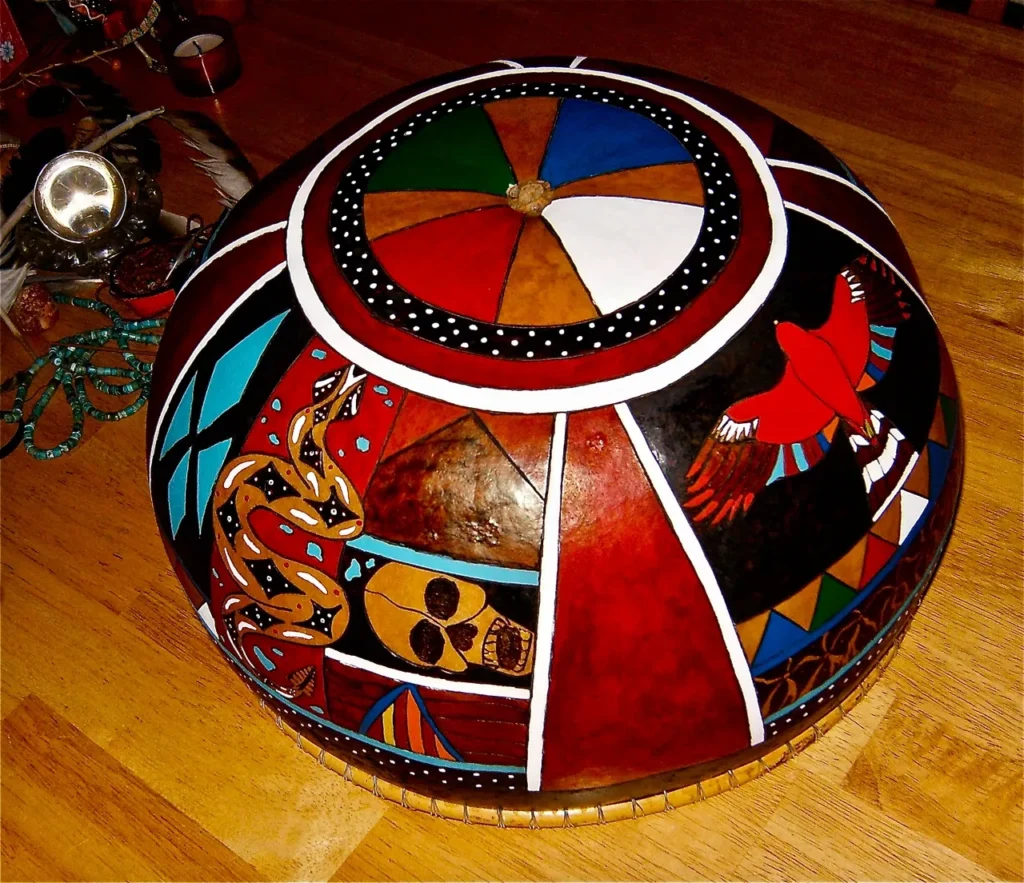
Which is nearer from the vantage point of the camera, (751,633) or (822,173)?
(751,633)

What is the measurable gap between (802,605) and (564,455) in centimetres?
30

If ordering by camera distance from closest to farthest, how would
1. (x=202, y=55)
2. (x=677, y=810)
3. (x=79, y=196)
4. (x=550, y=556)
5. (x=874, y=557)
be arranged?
(x=550, y=556)
(x=874, y=557)
(x=677, y=810)
(x=79, y=196)
(x=202, y=55)

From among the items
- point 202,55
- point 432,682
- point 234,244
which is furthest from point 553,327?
point 202,55

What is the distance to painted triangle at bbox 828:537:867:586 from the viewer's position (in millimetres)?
1112

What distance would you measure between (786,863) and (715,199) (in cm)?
84

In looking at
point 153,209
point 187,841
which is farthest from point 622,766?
point 153,209

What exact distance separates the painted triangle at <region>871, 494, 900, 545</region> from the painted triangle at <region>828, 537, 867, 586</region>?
0.02 metres

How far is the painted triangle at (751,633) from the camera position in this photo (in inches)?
42.2

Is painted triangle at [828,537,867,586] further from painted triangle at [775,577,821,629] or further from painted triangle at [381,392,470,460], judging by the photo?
painted triangle at [381,392,470,460]

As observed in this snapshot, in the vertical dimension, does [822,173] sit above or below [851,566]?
above

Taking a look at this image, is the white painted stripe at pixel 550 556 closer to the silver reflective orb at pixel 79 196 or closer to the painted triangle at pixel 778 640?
the painted triangle at pixel 778 640

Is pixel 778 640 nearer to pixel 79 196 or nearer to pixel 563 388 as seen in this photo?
pixel 563 388

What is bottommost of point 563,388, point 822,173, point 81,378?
point 81,378

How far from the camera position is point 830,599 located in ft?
3.67
